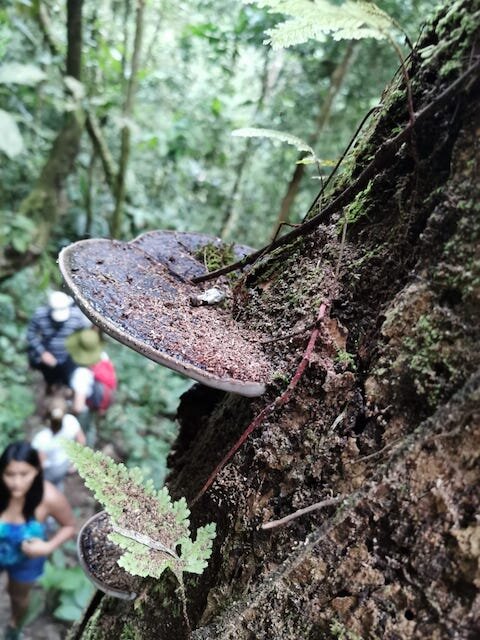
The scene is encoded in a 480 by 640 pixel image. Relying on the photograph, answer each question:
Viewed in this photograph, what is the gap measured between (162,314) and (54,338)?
13.1 ft

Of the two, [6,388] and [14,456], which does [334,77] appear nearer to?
[14,456]

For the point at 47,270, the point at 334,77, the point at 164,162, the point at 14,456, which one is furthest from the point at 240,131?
the point at 164,162

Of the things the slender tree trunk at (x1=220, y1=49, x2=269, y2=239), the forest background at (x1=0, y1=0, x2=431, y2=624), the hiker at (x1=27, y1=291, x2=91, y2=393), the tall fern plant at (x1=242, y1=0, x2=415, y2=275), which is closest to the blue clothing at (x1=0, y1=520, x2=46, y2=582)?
the forest background at (x1=0, y1=0, x2=431, y2=624)

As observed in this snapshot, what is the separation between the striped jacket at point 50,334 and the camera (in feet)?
16.6

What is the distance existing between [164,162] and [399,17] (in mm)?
5094

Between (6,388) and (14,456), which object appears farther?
(6,388)

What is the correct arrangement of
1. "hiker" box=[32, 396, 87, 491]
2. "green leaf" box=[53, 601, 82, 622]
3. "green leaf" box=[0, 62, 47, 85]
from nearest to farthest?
1. "green leaf" box=[0, 62, 47, 85]
2. "hiker" box=[32, 396, 87, 491]
3. "green leaf" box=[53, 601, 82, 622]

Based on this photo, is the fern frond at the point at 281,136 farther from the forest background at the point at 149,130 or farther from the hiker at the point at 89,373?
the hiker at the point at 89,373

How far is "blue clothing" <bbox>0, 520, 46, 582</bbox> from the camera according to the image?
365cm

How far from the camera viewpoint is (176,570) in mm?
1286

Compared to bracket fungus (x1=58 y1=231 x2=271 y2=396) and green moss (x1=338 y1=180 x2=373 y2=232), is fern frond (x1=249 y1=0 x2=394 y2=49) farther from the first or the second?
bracket fungus (x1=58 y1=231 x2=271 y2=396)

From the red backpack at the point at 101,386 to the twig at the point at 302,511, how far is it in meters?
4.29

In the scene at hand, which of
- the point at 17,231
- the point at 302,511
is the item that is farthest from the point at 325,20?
the point at 17,231

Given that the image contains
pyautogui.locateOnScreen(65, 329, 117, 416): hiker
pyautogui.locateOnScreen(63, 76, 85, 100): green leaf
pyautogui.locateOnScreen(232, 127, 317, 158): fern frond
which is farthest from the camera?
pyautogui.locateOnScreen(65, 329, 117, 416): hiker
